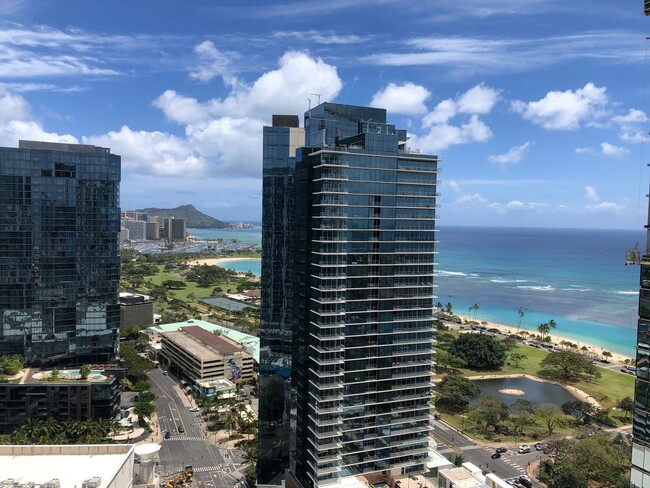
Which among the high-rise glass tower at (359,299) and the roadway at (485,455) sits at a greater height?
the high-rise glass tower at (359,299)

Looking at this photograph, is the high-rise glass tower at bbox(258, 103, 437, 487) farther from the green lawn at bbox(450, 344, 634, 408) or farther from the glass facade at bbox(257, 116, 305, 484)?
the green lawn at bbox(450, 344, 634, 408)

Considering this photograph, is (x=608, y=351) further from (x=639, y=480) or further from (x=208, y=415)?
(x=639, y=480)

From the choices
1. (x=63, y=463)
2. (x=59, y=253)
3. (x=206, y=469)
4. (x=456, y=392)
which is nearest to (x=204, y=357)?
(x=206, y=469)

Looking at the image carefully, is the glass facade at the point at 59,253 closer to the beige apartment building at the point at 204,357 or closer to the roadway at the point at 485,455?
the beige apartment building at the point at 204,357

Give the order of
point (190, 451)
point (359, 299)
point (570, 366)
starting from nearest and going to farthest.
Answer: point (359, 299)
point (190, 451)
point (570, 366)

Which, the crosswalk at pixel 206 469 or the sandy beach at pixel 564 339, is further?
the sandy beach at pixel 564 339

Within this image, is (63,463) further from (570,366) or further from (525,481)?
(570,366)

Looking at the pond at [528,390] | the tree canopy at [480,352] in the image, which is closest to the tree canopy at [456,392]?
the pond at [528,390]
